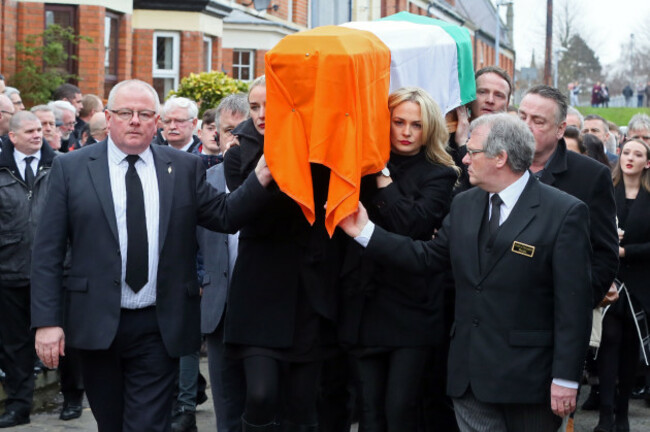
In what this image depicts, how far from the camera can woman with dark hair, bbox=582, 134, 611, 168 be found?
968 cm

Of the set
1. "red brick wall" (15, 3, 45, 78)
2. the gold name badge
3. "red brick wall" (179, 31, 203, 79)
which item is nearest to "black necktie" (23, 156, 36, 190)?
the gold name badge

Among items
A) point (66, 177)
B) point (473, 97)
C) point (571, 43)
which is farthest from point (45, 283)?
point (571, 43)

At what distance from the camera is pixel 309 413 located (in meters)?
5.95

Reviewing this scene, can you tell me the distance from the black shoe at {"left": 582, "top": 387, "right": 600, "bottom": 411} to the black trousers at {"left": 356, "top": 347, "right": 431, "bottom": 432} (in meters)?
3.73

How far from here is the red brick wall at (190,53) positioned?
24.3 m

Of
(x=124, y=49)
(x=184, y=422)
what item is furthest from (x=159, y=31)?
(x=184, y=422)

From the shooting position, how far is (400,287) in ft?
19.8

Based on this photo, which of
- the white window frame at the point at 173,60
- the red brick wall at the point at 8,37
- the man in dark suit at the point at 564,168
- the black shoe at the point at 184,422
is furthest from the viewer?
the white window frame at the point at 173,60

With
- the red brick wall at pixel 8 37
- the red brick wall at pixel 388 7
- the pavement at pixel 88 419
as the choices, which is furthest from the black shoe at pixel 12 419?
the red brick wall at pixel 388 7

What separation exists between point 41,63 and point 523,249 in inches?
585

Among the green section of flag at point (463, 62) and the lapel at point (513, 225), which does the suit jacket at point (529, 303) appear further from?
the green section of flag at point (463, 62)

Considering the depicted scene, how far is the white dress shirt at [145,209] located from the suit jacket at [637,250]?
4.21 m

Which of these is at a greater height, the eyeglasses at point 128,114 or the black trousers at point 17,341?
the eyeglasses at point 128,114

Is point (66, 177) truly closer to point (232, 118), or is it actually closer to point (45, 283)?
point (45, 283)
